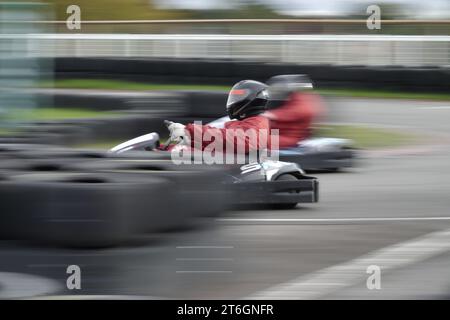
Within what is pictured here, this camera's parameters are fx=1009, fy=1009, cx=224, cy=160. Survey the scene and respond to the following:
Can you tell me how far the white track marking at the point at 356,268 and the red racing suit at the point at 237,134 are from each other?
1.54m

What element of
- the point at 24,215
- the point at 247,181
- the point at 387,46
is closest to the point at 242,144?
the point at 247,181

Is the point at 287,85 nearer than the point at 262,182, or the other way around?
the point at 262,182

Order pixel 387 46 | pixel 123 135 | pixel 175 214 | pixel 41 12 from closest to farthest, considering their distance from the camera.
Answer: pixel 175 214 < pixel 123 135 < pixel 41 12 < pixel 387 46

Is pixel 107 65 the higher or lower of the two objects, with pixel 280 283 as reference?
higher

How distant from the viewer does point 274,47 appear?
21.5 meters

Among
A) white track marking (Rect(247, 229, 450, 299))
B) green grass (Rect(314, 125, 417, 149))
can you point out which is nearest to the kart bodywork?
→ white track marking (Rect(247, 229, 450, 299))

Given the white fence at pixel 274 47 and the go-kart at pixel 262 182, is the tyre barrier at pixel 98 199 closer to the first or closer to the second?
the go-kart at pixel 262 182

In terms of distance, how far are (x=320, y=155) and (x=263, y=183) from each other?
2.15 m

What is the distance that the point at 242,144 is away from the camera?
711 centimetres

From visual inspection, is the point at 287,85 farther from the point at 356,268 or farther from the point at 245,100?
the point at 356,268

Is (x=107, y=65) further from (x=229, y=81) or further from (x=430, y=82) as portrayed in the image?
(x=430, y=82)

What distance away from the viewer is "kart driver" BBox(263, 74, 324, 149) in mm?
8719

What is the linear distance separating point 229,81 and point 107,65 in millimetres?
3109

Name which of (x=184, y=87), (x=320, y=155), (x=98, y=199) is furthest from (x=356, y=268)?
(x=184, y=87)
